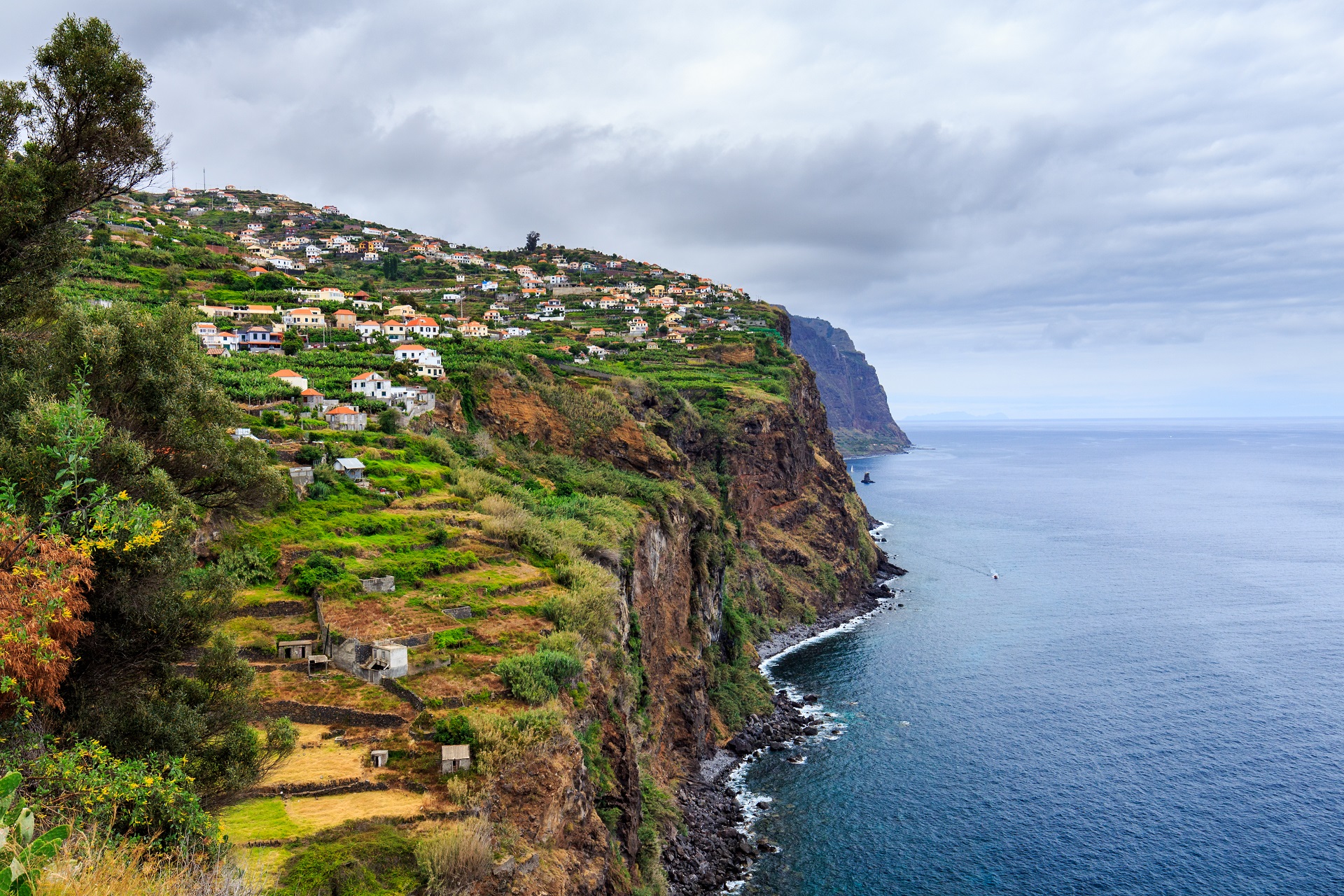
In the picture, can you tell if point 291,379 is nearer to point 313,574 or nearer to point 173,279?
point 313,574

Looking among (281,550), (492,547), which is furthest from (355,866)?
(492,547)

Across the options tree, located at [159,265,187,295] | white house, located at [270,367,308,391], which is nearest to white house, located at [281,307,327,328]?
tree, located at [159,265,187,295]

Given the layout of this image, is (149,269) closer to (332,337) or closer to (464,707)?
(332,337)

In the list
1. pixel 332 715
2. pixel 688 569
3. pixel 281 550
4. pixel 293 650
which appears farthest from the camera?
pixel 688 569

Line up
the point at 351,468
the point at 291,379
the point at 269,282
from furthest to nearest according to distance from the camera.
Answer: the point at 269,282
the point at 291,379
the point at 351,468

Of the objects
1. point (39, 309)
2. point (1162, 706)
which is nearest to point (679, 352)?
point (1162, 706)
